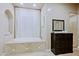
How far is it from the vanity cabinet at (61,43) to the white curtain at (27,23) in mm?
477

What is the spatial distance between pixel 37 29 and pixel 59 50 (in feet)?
2.55

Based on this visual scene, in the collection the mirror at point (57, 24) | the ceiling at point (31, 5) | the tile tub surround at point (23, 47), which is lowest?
the tile tub surround at point (23, 47)

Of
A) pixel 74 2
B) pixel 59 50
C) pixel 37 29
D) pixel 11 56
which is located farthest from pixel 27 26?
pixel 74 2

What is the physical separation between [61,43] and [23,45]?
96cm

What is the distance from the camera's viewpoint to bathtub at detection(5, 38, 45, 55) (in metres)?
2.46

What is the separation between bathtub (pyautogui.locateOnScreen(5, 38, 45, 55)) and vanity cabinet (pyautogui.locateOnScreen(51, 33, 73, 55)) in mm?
292

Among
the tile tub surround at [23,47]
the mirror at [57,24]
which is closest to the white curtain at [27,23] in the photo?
the tile tub surround at [23,47]

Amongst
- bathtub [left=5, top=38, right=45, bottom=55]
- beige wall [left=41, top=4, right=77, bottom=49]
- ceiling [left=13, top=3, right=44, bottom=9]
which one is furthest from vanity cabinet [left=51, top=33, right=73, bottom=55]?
ceiling [left=13, top=3, right=44, bottom=9]

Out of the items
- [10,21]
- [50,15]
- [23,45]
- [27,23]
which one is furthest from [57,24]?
[10,21]

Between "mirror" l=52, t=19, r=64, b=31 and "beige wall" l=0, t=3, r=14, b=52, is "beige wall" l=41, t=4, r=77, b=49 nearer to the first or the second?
"mirror" l=52, t=19, r=64, b=31

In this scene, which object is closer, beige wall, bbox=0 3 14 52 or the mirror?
beige wall, bbox=0 3 14 52

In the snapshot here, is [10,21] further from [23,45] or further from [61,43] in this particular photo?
[61,43]

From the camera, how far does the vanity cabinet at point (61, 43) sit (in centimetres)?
261

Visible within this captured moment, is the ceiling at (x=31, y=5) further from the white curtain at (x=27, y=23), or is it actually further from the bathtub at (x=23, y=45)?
the bathtub at (x=23, y=45)
